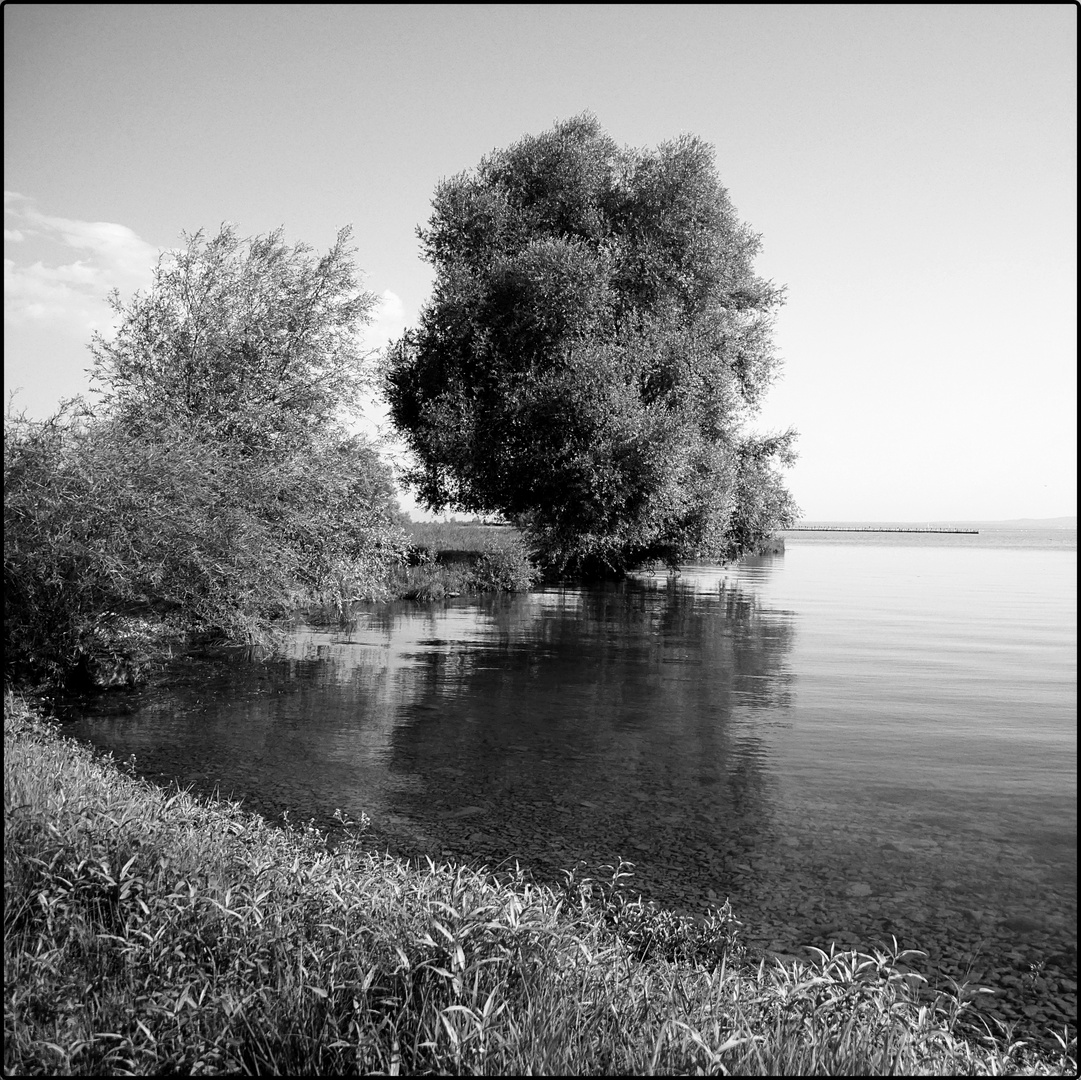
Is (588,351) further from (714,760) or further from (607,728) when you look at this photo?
(714,760)

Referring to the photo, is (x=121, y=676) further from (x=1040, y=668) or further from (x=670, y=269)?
(x=670, y=269)

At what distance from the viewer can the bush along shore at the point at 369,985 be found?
4.58 m

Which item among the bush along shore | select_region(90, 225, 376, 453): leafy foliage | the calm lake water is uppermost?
select_region(90, 225, 376, 453): leafy foliage

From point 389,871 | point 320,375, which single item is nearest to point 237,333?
point 320,375

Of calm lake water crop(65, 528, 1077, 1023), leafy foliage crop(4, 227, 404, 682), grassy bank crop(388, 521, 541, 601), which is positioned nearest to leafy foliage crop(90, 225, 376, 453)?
leafy foliage crop(4, 227, 404, 682)

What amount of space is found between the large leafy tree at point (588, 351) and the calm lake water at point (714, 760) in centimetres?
771

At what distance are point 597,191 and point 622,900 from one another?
3252 centimetres

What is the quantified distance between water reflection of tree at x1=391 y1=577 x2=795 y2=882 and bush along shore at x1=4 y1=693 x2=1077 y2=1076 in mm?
3483

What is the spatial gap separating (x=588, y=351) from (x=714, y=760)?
20202 millimetres

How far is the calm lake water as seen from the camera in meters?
8.64

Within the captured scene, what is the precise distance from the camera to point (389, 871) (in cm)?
830

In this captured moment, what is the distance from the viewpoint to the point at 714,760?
13.4 metres

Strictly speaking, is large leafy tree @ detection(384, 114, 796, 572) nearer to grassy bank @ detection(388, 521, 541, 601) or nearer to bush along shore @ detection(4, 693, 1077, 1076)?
grassy bank @ detection(388, 521, 541, 601)

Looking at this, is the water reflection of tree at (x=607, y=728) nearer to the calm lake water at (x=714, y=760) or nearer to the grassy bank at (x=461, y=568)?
the calm lake water at (x=714, y=760)
